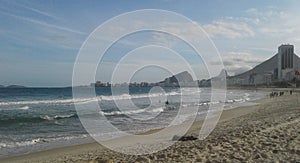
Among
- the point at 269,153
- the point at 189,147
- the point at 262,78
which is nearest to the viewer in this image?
the point at 269,153

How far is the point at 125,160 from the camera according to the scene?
7.40m

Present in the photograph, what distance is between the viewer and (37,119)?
65.2ft

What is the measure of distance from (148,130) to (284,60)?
543ft

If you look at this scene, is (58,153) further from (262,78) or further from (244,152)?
(262,78)

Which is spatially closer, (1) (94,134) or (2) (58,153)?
(2) (58,153)

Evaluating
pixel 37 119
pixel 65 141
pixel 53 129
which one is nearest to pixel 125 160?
pixel 65 141

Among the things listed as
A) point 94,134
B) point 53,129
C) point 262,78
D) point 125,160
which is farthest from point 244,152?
point 262,78

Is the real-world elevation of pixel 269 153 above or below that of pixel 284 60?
below

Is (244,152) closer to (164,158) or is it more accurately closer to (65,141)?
(164,158)

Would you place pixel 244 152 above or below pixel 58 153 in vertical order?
above

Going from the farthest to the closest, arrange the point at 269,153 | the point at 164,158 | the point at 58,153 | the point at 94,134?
the point at 94,134
the point at 58,153
the point at 164,158
the point at 269,153

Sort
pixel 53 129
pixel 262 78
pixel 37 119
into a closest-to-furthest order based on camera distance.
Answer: pixel 53 129 < pixel 37 119 < pixel 262 78

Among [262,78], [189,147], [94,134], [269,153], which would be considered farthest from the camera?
[262,78]

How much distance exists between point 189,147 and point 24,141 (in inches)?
278
